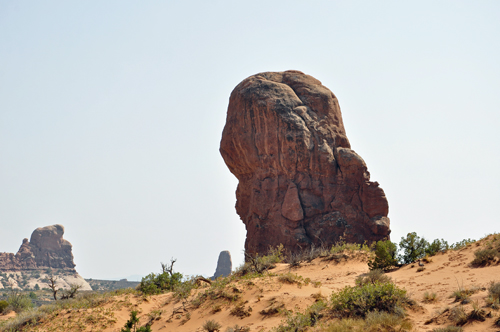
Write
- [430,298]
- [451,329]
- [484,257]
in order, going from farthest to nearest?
[484,257] → [430,298] → [451,329]

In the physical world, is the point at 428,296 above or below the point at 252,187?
below

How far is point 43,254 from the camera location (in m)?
92.9

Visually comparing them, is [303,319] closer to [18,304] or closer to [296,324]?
[296,324]

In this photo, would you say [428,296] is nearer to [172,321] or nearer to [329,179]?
[172,321]

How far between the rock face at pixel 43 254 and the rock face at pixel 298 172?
78.8 m

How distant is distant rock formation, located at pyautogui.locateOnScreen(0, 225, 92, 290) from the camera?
273 ft

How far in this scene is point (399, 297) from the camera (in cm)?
1079

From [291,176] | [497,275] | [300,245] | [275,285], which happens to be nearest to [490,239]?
[497,275]

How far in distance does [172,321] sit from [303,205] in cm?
1430

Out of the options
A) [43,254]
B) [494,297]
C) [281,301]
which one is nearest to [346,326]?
[281,301]

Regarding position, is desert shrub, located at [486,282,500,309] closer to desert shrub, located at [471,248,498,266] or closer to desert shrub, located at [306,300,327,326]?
desert shrub, located at [471,248,498,266]

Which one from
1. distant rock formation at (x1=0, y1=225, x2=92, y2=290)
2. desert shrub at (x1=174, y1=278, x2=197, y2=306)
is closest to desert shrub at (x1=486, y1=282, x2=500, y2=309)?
desert shrub at (x1=174, y1=278, x2=197, y2=306)

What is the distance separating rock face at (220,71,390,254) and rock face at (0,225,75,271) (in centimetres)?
7880

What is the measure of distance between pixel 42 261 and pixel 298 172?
8375cm
